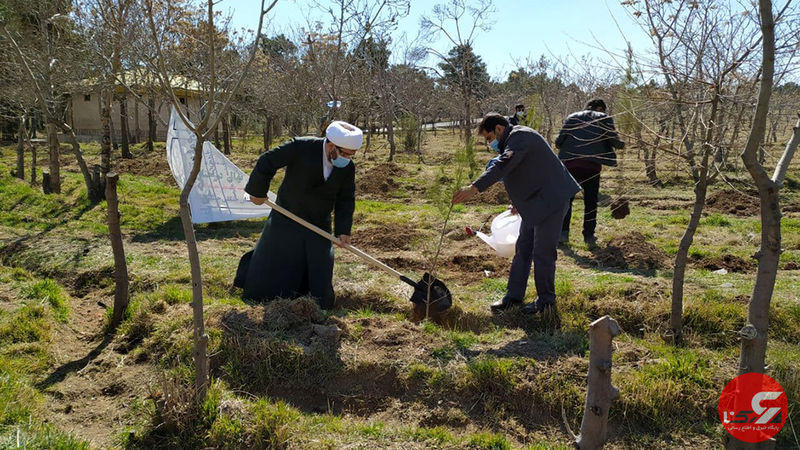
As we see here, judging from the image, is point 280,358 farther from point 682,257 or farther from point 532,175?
point 682,257

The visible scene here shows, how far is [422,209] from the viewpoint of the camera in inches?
377

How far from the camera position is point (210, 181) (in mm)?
7574

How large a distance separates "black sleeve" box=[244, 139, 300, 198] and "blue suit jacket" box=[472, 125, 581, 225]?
5.34ft

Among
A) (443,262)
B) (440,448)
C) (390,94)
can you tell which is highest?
(390,94)

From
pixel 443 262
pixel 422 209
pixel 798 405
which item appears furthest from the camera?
pixel 422 209

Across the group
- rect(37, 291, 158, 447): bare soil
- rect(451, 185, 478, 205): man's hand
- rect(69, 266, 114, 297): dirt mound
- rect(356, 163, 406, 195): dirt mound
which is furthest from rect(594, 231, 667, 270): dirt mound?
rect(356, 163, 406, 195): dirt mound

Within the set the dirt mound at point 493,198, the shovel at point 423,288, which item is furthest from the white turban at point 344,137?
the dirt mound at point 493,198

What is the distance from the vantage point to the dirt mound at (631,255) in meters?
5.92

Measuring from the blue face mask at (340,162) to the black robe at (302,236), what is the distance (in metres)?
0.08

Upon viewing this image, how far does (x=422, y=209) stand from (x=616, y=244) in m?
3.80

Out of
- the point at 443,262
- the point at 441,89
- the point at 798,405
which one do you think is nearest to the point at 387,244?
the point at 443,262

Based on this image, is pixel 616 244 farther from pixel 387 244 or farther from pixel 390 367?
pixel 390 367

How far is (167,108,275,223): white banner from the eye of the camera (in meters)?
7.49

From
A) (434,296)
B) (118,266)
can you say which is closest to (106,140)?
(118,266)
